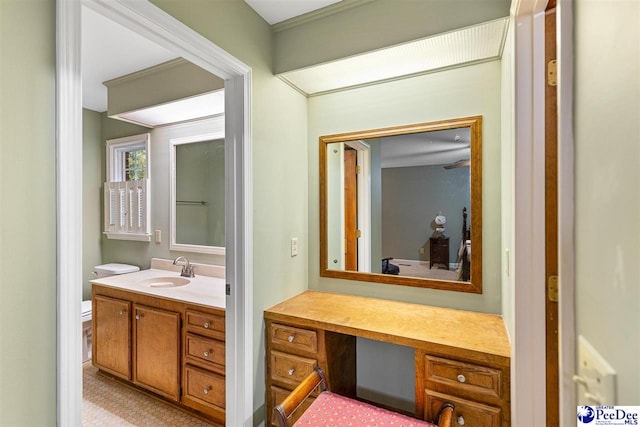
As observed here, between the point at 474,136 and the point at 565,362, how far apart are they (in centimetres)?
135

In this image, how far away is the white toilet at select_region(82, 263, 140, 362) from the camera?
265cm

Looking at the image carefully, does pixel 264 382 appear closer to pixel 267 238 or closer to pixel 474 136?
pixel 267 238

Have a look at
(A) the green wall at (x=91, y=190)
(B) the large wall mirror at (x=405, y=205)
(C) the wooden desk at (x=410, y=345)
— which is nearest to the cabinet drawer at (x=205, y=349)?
(C) the wooden desk at (x=410, y=345)

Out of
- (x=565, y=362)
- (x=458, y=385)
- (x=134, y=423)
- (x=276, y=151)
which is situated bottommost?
(x=134, y=423)

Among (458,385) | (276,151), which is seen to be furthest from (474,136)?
(458,385)

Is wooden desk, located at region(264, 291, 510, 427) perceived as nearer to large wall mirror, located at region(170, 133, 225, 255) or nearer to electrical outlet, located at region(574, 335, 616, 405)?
electrical outlet, located at region(574, 335, 616, 405)

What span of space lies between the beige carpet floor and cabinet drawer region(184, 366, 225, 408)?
23 centimetres

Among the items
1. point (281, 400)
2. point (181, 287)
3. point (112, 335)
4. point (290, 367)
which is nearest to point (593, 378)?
point (290, 367)

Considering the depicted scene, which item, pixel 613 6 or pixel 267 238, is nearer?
pixel 613 6

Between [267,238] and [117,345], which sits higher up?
[267,238]

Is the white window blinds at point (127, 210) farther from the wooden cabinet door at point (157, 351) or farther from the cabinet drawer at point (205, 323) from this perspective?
the cabinet drawer at point (205, 323)

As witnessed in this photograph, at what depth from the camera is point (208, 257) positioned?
261 cm

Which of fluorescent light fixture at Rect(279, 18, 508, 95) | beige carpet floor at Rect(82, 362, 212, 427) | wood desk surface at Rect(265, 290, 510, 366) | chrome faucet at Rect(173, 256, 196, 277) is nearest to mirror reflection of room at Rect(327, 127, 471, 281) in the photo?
wood desk surface at Rect(265, 290, 510, 366)

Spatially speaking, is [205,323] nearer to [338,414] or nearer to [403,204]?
[338,414]
